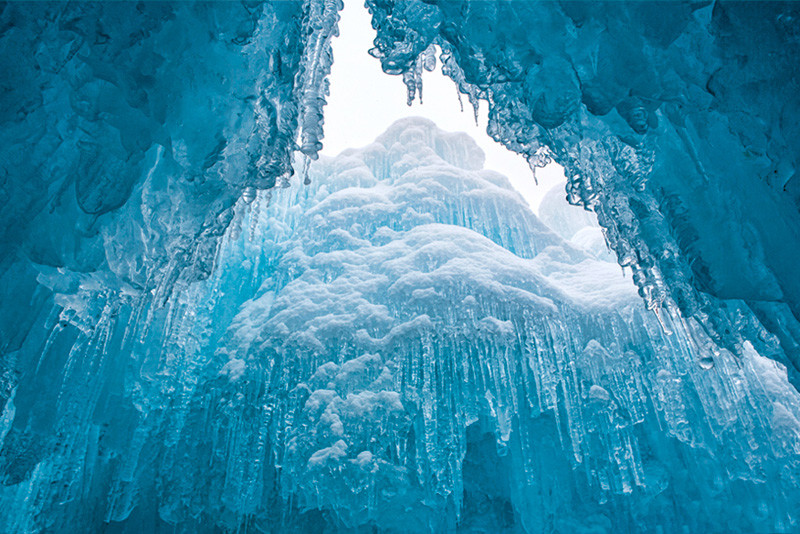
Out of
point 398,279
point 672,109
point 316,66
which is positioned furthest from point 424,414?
point 672,109

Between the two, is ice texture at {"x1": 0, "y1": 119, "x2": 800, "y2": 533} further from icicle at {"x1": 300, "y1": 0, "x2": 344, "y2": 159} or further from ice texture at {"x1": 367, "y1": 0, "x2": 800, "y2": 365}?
ice texture at {"x1": 367, "y1": 0, "x2": 800, "y2": 365}

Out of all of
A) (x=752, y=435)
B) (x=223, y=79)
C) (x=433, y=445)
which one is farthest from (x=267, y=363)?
(x=752, y=435)

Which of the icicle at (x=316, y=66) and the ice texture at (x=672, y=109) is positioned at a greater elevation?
the icicle at (x=316, y=66)

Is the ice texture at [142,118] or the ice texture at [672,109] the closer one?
the ice texture at [672,109]

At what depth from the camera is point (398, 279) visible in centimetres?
762

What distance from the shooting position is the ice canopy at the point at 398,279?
2.26 m

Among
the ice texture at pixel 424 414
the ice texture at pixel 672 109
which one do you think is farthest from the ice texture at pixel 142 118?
the ice texture at pixel 424 414

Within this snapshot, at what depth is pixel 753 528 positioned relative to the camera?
760cm

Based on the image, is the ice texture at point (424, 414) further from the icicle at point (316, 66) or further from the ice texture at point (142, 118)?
the icicle at point (316, 66)

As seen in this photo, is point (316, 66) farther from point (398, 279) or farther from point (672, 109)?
→ point (398, 279)

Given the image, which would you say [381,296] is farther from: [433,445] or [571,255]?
[571,255]

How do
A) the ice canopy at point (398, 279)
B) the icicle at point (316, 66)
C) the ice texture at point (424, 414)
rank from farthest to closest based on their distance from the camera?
the ice texture at point (424, 414)
the icicle at point (316, 66)
the ice canopy at point (398, 279)

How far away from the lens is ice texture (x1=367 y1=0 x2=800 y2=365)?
198 centimetres

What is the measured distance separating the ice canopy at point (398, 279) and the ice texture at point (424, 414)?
0.05 meters
